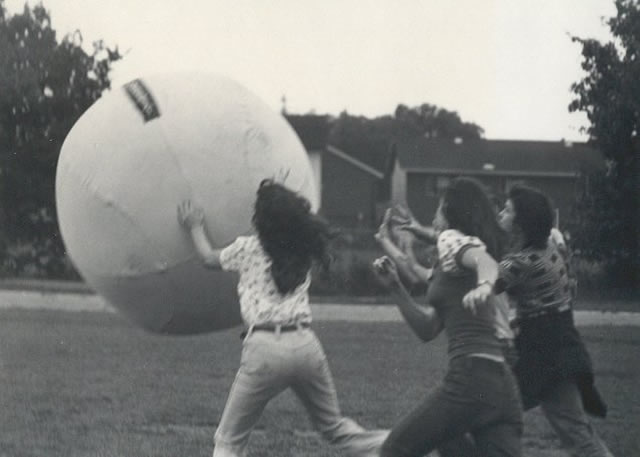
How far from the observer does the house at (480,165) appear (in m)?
53.4

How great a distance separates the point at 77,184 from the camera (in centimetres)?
615

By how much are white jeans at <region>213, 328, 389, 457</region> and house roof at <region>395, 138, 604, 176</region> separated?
156 feet

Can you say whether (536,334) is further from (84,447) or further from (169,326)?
(84,447)

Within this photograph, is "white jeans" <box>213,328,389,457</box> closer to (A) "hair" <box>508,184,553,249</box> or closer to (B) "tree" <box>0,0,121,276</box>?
(A) "hair" <box>508,184,553,249</box>

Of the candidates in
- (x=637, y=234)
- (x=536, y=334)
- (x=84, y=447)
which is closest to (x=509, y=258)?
(x=536, y=334)

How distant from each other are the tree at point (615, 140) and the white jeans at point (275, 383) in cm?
1716

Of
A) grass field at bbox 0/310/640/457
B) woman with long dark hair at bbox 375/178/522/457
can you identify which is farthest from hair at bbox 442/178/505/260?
grass field at bbox 0/310/640/457

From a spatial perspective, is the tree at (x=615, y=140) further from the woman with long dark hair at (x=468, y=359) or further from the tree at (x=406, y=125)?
the tree at (x=406, y=125)

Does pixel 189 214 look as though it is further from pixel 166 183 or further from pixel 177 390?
pixel 177 390

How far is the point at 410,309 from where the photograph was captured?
534 centimetres

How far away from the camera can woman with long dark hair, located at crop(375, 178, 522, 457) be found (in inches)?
196

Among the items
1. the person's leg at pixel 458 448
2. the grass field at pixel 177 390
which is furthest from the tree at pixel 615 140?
the person's leg at pixel 458 448

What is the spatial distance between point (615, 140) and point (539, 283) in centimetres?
1761

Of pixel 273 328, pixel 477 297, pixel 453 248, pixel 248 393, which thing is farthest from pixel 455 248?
pixel 248 393
